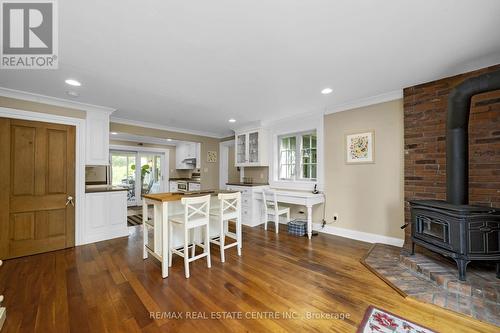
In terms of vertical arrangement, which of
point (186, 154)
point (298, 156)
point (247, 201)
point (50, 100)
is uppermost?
point (50, 100)

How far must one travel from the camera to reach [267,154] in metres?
5.03

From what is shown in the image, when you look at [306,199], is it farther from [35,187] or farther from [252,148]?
[35,187]

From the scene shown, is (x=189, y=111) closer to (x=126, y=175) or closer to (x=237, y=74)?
(x=237, y=74)

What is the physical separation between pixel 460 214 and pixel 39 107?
222 inches

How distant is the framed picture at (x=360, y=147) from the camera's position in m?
3.42

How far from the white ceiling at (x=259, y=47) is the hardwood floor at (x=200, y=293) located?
7.93 ft

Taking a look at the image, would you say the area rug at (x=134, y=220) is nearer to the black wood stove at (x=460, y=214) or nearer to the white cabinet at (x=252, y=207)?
the white cabinet at (x=252, y=207)

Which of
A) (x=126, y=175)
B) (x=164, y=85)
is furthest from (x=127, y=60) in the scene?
(x=126, y=175)

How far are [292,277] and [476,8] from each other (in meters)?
2.88

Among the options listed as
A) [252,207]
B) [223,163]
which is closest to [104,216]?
[252,207]

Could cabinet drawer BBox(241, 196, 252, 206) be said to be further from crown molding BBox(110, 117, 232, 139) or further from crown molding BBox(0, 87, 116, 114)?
crown molding BBox(0, 87, 116, 114)

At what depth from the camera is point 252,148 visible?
5.18 metres

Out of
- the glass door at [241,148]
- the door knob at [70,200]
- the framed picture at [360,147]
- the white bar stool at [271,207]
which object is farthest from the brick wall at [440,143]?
the door knob at [70,200]

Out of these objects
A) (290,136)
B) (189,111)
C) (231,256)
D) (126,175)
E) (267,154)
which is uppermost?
(189,111)
